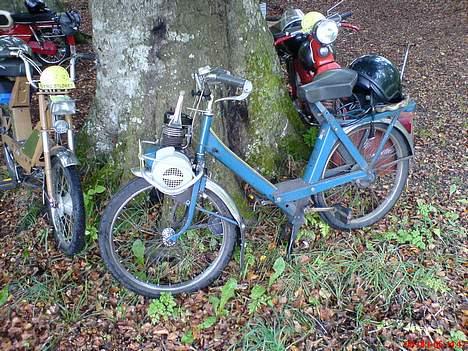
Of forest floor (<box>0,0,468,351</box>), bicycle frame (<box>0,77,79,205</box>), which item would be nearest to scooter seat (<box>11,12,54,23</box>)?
bicycle frame (<box>0,77,79,205</box>)

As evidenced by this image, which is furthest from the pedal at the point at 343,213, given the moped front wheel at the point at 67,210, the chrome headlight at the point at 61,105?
the chrome headlight at the point at 61,105

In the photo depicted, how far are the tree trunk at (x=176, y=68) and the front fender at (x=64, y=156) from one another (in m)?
0.46

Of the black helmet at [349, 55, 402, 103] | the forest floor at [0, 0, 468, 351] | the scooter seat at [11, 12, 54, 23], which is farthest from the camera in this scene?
the scooter seat at [11, 12, 54, 23]

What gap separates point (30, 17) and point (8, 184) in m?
3.54

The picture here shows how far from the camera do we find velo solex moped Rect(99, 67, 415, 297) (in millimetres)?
2867

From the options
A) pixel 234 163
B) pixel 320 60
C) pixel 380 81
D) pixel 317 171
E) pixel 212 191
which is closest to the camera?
pixel 212 191

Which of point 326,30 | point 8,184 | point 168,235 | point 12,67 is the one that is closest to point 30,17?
point 12,67

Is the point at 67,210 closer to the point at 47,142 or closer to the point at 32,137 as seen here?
the point at 47,142

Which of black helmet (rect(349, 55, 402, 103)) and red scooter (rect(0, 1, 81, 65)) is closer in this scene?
black helmet (rect(349, 55, 402, 103))

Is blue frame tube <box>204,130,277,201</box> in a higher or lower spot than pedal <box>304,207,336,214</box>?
higher

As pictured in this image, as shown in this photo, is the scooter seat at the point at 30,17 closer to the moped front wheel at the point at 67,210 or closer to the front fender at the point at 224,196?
the moped front wheel at the point at 67,210

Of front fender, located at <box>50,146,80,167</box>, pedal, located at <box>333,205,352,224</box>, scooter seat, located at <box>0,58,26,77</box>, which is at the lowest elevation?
pedal, located at <box>333,205,352,224</box>

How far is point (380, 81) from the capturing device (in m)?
3.48

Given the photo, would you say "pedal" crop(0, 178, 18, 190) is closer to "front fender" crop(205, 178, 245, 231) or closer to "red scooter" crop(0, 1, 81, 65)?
"front fender" crop(205, 178, 245, 231)
